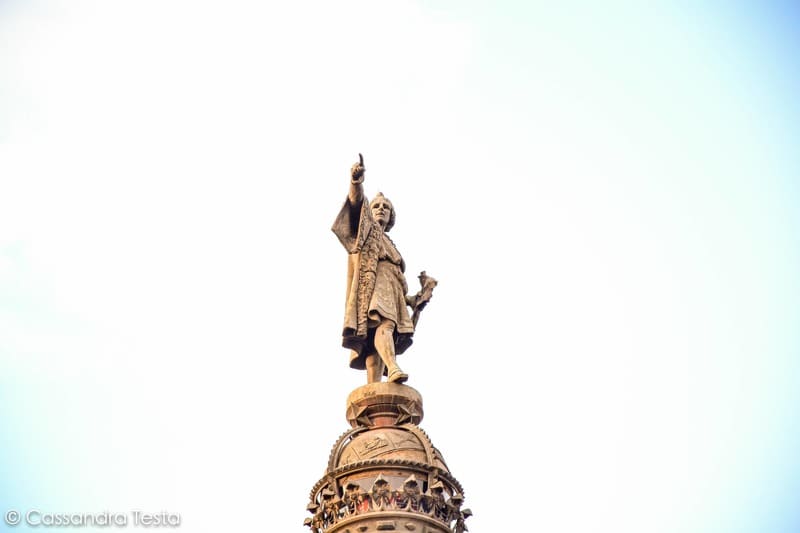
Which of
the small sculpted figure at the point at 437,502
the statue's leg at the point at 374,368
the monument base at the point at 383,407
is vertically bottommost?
the small sculpted figure at the point at 437,502

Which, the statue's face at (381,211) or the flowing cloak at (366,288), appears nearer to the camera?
the flowing cloak at (366,288)

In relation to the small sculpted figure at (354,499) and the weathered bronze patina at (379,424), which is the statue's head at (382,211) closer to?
the weathered bronze patina at (379,424)

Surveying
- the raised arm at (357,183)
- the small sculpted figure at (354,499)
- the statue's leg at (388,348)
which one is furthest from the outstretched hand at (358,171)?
the small sculpted figure at (354,499)

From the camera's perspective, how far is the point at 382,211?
813 inches

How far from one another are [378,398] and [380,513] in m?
2.39

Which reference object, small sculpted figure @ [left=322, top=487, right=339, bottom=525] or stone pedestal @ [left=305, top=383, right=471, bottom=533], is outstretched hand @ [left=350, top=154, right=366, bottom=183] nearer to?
stone pedestal @ [left=305, top=383, right=471, bottom=533]

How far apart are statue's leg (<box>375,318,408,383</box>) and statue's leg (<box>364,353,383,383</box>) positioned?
0.31 m

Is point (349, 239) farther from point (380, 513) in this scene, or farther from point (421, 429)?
point (380, 513)

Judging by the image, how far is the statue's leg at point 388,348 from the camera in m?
18.2

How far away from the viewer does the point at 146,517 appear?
64.2 feet

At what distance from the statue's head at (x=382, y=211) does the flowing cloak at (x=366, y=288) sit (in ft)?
1.48

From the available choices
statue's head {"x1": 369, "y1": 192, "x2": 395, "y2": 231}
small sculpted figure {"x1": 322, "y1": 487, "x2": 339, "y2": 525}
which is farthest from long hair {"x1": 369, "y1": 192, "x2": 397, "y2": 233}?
small sculpted figure {"x1": 322, "y1": 487, "x2": 339, "y2": 525}

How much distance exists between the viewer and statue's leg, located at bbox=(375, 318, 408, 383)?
18.2m

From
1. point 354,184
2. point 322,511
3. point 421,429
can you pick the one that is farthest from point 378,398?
point 354,184
